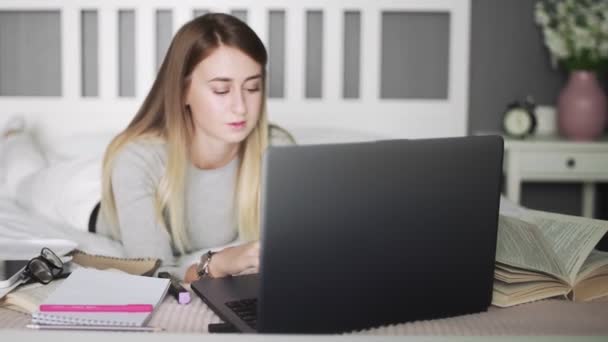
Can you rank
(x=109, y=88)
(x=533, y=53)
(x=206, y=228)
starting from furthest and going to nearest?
(x=533, y=53) → (x=109, y=88) → (x=206, y=228)

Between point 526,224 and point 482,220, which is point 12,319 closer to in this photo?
point 482,220

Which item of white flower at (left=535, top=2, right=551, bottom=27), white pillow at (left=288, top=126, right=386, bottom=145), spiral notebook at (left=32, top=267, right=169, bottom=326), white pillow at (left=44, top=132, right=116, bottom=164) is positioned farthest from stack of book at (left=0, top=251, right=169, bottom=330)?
white flower at (left=535, top=2, right=551, bottom=27)

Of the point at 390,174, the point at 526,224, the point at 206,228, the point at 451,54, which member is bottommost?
the point at 206,228

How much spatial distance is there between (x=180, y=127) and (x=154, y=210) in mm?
204

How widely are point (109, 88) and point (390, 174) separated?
1955mm

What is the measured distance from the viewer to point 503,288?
3.39 feet

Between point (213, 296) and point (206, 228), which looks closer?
point (213, 296)

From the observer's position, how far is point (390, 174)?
32.8 inches

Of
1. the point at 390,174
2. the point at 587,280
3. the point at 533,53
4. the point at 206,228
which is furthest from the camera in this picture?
the point at 533,53

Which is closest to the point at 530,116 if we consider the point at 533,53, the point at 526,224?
the point at 533,53

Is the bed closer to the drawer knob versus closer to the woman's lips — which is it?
the drawer knob

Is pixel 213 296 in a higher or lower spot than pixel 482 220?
lower

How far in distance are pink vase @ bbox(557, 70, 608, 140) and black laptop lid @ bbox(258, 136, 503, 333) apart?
1852mm

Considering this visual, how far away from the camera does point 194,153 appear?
5.78ft
